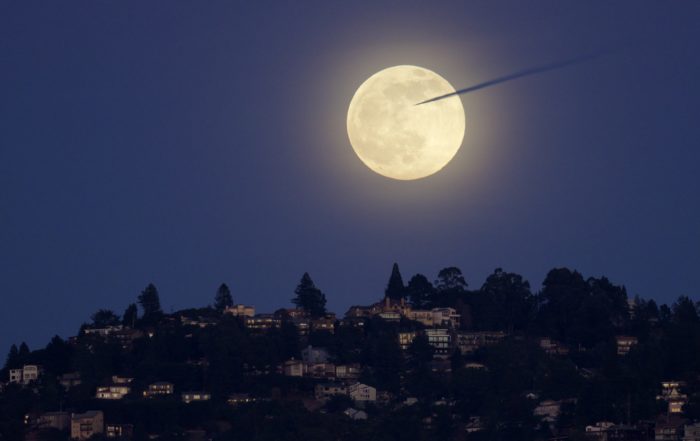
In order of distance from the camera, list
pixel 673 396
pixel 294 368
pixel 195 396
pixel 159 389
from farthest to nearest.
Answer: pixel 294 368 < pixel 159 389 < pixel 195 396 < pixel 673 396

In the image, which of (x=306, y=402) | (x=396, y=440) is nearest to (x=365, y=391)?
(x=306, y=402)

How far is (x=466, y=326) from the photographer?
137750mm

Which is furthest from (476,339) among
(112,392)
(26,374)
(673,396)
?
(26,374)

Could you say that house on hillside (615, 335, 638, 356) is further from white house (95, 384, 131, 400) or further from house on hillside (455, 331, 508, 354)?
white house (95, 384, 131, 400)

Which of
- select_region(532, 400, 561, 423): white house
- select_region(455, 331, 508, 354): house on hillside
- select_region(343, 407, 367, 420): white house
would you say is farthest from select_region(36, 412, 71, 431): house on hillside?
select_region(455, 331, 508, 354): house on hillside

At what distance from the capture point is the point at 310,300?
460ft

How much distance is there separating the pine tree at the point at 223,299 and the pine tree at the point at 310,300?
174 inches

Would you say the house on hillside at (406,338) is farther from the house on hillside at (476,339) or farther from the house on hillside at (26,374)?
the house on hillside at (26,374)

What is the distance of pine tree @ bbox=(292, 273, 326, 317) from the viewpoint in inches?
5502

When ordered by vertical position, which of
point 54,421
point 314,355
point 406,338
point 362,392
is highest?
point 406,338

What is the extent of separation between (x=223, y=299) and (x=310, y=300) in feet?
19.2

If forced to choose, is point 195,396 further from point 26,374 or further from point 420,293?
point 420,293

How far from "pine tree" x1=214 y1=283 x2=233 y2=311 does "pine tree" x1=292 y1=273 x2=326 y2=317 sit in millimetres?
4415

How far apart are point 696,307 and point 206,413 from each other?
34716 mm
